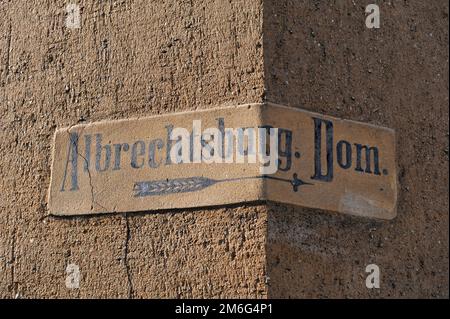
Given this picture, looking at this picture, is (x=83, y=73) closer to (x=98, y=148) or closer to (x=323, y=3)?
(x=98, y=148)

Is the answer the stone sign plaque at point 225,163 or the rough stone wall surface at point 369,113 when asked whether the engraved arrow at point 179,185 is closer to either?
the stone sign plaque at point 225,163

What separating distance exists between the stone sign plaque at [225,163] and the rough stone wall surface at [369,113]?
0.07 m

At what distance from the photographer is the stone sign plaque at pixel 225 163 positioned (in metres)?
3.88

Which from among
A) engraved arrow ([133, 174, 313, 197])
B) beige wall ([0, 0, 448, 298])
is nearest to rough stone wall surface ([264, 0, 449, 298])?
beige wall ([0, 0, 448, 298])

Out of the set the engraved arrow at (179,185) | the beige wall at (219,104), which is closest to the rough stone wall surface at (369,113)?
the beige wall at (219,104)

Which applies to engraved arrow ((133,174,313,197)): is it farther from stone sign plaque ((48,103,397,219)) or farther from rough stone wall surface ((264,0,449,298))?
rough stone wall surface ((264,0,449,298))

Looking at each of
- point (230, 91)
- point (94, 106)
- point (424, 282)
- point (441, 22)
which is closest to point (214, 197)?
point (230, 91)

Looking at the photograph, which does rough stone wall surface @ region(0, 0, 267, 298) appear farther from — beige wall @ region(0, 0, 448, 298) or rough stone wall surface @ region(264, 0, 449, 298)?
rough stone wall surface @ region(264, 0, 449, 298)

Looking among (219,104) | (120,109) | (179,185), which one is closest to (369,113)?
(219,104)

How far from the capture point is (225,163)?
3.91m

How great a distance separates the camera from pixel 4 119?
14.8 feet

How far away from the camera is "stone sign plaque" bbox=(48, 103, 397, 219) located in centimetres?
388

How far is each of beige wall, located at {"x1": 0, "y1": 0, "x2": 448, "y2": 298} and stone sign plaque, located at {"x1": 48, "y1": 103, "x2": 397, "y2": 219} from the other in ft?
0.18

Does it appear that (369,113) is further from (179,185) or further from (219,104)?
(179,185)
